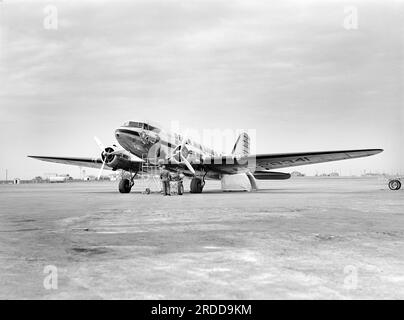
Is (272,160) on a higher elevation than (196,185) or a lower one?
higher

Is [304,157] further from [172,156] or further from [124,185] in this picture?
[124,185]

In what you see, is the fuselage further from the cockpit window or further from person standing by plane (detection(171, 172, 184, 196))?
person standing by plane (detection(171, 172, 184, 196))

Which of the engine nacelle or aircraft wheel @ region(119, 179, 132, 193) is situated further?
aircraft wheel @ region(119, 179, 132, 193)

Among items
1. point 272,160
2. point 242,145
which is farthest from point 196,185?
point 242,145

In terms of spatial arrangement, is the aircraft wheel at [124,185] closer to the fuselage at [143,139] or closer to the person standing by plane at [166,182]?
the fuselage at [143,139]

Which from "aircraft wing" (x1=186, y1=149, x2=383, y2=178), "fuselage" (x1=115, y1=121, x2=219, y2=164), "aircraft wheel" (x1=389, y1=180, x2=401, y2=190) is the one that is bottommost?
"aircraft wheel" (x1=389, y1=180, x2=401, y2=190)

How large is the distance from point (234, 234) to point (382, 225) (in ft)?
13.5

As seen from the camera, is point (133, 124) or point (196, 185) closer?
point (133, 124)

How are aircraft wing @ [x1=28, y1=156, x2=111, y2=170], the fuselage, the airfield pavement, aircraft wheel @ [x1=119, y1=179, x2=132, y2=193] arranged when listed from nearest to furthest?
the airfield pavement → the fuselage → aircraft wheel @ [x1=119, y1=179, x2=132, y2=193] → aircraft wing @ [x1=28, y1=156, x2=111, y2=170]

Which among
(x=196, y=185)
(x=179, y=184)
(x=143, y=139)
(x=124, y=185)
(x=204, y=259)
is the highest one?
(x=143, y=139)

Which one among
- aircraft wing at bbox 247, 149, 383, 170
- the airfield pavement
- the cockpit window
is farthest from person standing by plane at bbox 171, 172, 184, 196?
the airfield pavement

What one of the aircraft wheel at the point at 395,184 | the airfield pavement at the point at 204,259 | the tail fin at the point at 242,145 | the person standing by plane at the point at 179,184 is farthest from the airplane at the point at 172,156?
the airfield pavement at the point at 204,259
